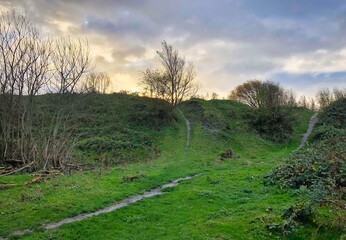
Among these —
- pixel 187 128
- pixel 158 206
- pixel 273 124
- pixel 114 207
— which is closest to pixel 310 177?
pixel 158 206

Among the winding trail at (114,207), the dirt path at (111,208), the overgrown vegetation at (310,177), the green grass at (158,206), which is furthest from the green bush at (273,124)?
the dirt path at (111,208)

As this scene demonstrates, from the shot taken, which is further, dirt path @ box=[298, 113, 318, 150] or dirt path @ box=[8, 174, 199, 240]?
dirt path @ box=[298, 113, 318, 150]

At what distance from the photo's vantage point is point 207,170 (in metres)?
25.7

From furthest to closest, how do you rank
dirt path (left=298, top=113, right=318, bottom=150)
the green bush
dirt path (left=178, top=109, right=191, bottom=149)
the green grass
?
the green bush → dirt path (left=298, top=113, right=318, bottom=150) → dirt path (left=178, top=109, right=191, bottom=149) → the green grass

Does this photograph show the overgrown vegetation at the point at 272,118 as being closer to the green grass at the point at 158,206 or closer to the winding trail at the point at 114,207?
the green grass at the point at 158,206

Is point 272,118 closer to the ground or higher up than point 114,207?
higher up

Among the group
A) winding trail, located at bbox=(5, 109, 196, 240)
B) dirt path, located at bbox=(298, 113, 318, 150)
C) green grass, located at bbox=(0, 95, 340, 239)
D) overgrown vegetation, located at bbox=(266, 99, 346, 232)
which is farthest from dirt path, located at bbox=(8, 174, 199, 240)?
dirt path, located at bbox=(298, 113, 318, 150)

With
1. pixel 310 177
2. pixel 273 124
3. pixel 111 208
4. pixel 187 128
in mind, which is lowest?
pixel 111 208

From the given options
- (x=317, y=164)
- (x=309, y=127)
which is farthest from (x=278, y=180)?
(x=309, y=127)

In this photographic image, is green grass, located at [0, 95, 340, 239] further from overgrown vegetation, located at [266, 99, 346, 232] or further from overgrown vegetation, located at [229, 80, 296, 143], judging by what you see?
overgrown vegetation, located at [229, 80, 296, 143]

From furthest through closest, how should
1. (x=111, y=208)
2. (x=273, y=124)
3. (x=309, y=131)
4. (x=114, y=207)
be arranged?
(x=309, y=131) → (x=273, y=124) → (x=114, y=207) → (x=111, y=208)

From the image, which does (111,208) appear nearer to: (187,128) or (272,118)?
(187,128)

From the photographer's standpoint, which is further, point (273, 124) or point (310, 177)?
point (273, 124)

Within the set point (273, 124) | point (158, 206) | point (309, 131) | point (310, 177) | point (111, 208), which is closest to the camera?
point (111, 208)
